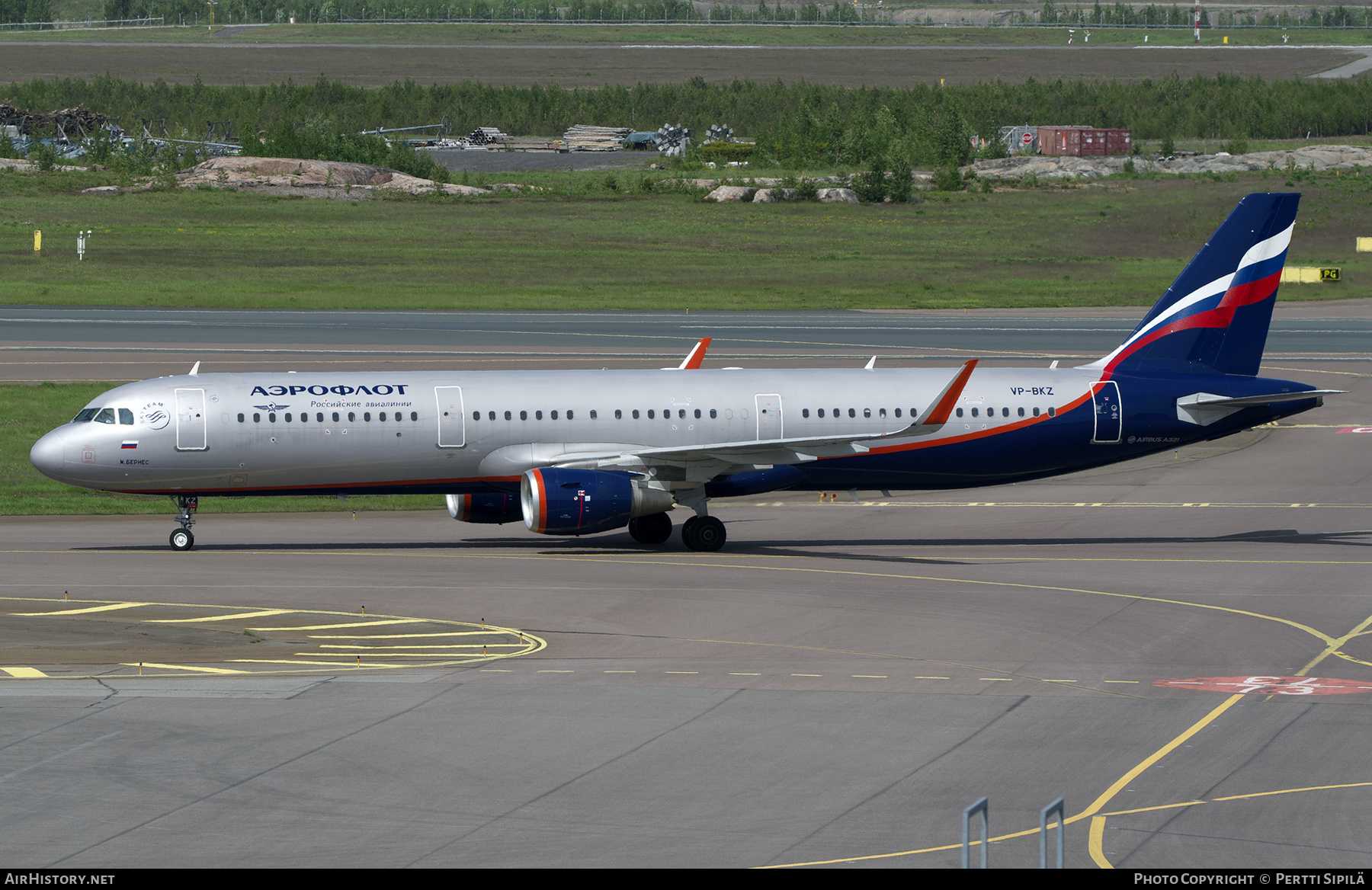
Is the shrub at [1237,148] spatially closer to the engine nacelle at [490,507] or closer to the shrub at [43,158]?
the shrub at [43,158]

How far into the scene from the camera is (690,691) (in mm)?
28047

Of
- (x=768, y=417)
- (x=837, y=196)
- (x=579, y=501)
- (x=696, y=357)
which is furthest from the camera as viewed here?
(x=837, y=196)

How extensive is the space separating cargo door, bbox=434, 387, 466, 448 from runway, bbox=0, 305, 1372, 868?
2.94m

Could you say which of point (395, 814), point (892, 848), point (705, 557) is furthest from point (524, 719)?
point (705, 557)

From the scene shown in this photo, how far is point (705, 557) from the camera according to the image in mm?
42719

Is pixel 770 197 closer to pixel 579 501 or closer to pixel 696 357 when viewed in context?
pixel 696 357

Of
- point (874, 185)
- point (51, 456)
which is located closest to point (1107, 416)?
point (51, 456)

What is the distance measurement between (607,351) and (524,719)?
2113 inches

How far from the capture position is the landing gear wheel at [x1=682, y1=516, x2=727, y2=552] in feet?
143

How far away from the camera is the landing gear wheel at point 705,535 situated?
4347 cm

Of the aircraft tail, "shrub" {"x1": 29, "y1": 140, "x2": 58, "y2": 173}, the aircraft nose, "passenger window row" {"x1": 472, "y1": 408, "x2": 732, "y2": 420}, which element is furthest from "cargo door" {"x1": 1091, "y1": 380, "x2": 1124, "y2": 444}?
"shrub" {"x1": 29, "y1": 140, "x2": 58, "y2": 173}

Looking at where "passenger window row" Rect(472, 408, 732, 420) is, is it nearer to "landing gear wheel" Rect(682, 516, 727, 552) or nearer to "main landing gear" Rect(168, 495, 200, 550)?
"landing gear wheel" Rect(682, 516, 727, 552)

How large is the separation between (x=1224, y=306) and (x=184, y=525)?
29.6 metres

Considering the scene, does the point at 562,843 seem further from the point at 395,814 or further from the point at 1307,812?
the point at 1307,812
